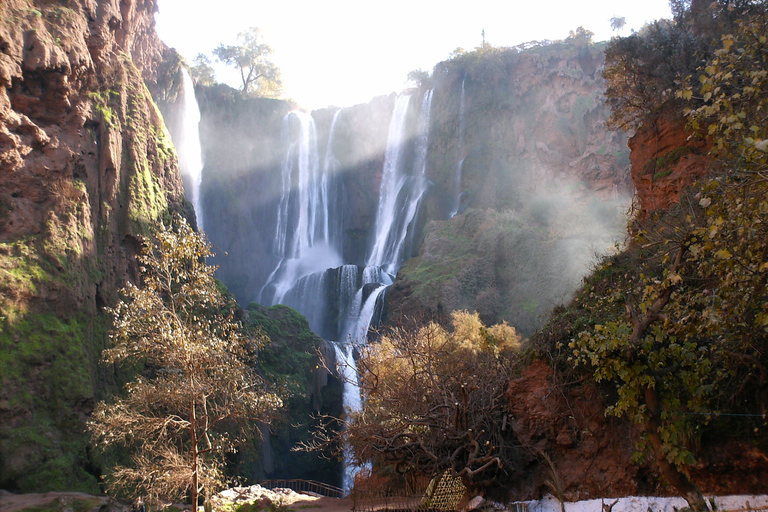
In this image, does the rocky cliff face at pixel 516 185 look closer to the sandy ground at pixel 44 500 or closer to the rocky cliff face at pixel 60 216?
the rocky cliff face at pixel 60 216

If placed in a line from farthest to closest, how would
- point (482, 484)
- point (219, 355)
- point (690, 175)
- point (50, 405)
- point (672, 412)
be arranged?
point (50, 405) < point (690, 175) < point (219, 355) < point (482, 484) < point (672, 412)

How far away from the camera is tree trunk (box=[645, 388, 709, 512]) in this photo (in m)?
5.47

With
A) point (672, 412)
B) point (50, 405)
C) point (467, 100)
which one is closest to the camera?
point (672, 412)

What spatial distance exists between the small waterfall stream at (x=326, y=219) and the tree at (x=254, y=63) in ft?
41.3

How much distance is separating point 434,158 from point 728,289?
132 feet

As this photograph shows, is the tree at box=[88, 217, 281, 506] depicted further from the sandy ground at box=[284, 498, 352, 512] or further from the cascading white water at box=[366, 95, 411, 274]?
the cascading white water at box=[366, 95, 411, 274]

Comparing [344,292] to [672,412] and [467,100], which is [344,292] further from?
[672,412]

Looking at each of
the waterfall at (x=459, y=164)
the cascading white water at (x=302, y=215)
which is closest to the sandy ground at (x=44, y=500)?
the waterfall at (x=459, y=164)

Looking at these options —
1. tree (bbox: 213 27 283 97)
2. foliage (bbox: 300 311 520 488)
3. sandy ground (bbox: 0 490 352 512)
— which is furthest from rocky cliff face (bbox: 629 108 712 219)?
tree (bbox: 213 27 283 97)

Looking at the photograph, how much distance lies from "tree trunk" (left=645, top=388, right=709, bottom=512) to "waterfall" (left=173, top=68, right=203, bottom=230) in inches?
1620

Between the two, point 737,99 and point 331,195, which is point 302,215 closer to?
point 331,195

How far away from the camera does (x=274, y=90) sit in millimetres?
60938

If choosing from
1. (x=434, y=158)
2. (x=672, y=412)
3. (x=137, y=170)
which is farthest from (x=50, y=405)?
(x=434, y=158)

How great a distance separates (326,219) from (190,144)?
553 inches
